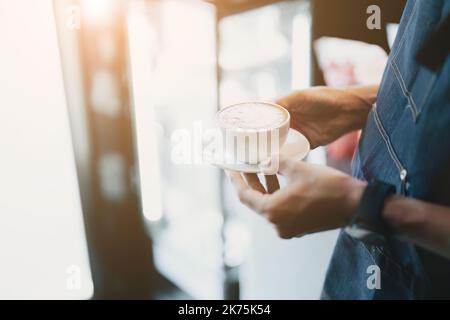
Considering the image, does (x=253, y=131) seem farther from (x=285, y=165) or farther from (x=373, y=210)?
(x=373, y=210)

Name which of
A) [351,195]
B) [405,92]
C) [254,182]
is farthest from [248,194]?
[405,92]

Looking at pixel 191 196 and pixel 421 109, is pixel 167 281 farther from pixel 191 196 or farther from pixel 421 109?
pixel 421 109

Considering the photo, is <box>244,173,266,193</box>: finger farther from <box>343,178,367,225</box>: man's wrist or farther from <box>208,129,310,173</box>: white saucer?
<box>343,178,367,225</box>: man's wrist

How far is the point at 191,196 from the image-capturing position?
43.4 inches

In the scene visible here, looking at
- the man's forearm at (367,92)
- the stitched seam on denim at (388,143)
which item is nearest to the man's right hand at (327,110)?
the man's forearm at (367,92)

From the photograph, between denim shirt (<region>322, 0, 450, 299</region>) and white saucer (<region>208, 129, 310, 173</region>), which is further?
white saucer (<region>208, 129, 310, 173</region>)

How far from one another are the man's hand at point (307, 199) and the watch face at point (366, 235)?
2cm

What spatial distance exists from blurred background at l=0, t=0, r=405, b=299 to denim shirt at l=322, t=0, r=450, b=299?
10 cm

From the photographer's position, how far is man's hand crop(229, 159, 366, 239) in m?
0.83

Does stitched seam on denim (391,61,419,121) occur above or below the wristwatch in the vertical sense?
above

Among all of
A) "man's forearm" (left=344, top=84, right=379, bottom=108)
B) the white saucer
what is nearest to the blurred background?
"man's forearm" (left=344, top=84, right=379, bottom=108)

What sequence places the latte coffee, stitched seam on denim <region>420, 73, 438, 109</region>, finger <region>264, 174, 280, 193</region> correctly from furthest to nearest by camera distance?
finger <region>264, 174, 280, 193</region> → the latte coffee → stitched seam on denim <region>420, 73, 438, 109</region>

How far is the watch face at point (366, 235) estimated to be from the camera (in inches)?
33.0

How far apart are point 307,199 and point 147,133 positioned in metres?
0.37
